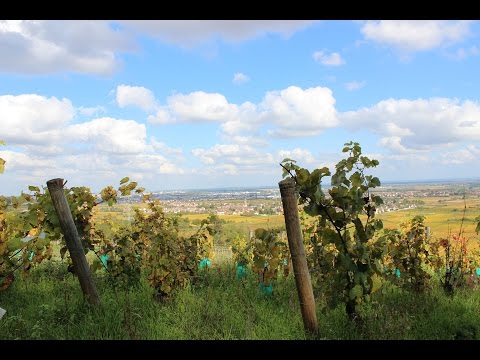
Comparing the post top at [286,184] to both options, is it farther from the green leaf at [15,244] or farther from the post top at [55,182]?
the green leaf at [15,244]

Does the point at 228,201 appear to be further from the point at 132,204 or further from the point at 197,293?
the point at 197,293

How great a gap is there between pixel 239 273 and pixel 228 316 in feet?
4.34

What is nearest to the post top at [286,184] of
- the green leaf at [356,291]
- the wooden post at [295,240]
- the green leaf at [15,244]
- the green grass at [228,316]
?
the wooden post at [295,240]

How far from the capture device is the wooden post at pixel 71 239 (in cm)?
496

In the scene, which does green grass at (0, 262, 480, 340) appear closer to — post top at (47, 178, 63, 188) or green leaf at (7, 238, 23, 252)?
green leaf at (7, 238, 23, 252)

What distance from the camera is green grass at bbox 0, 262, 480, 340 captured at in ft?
14.2

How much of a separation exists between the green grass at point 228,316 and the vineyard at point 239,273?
0.6 inches

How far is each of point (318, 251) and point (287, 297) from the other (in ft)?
1.94

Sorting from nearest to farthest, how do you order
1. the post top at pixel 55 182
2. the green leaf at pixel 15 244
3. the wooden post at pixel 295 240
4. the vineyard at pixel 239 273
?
1. the wooden post at pixel 295 240
2. the vineyard at pixel 239 273
3. the post top at pixel 55 182
4. the green leaf at pixel 15 244

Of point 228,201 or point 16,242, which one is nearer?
point 16,242

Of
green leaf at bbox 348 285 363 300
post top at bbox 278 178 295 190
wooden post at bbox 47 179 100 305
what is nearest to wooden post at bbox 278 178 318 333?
post top at bbox 278 178 295 190

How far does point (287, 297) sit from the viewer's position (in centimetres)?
509
